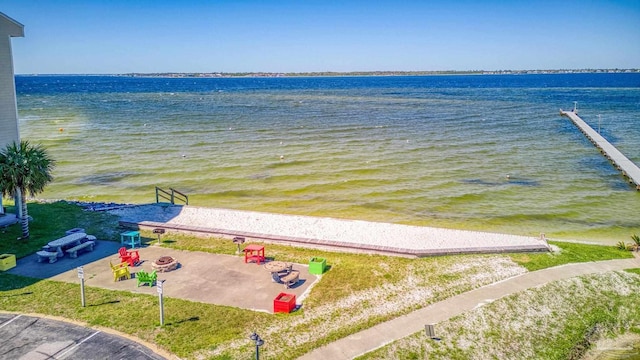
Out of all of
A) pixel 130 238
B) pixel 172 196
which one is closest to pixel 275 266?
pixel 130 238

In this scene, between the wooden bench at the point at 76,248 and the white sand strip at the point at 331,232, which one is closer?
the wooden bench at the point at 76,248

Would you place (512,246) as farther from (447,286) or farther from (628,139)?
(628,139)

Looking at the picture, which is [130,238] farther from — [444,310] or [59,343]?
[444,310]

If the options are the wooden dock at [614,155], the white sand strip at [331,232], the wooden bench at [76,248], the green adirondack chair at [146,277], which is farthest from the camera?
the wooden dock at [614,155]

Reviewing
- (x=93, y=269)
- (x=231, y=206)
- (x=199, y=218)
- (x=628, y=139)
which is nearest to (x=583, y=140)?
(x=628, y=139)

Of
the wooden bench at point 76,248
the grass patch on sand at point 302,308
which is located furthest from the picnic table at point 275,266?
the wooden bench at point 76,248

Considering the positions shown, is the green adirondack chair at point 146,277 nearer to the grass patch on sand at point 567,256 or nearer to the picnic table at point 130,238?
the picnic table at point 130,238
